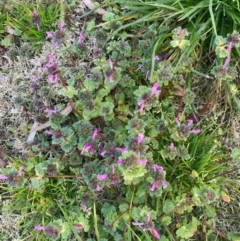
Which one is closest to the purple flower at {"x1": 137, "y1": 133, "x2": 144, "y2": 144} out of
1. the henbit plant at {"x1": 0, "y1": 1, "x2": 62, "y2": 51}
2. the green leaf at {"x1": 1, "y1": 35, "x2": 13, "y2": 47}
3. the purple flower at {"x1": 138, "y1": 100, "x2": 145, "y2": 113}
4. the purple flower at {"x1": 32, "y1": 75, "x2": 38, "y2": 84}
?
the purple flower at {"x1": 138, "y1": 100, "x2": 145, "y2": 113}

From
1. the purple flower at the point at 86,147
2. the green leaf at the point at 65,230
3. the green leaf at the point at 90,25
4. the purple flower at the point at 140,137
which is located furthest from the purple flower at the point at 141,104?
the green leaf at the point at 90,25

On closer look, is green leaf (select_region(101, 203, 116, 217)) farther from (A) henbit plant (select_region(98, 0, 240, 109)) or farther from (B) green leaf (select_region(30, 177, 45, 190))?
(A) henbit plant (select_region(98, 0, 240, 109))

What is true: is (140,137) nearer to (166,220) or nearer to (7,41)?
(166,220)

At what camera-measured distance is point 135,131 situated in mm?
1893

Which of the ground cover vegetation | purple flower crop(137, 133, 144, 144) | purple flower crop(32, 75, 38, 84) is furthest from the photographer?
purple flower crop(32, 75, 38, 84)

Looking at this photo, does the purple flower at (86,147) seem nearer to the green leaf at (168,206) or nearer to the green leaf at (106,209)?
the green leaf at (106,209)

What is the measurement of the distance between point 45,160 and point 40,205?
0.70 ft

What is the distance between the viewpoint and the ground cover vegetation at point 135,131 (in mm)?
1965

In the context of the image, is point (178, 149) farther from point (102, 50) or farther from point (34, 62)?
point (34, 62)

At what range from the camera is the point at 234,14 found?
2172 millimetres

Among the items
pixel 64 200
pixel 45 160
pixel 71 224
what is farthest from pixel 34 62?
pixel 71 224

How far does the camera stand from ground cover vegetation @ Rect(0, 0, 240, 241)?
6.45 ft

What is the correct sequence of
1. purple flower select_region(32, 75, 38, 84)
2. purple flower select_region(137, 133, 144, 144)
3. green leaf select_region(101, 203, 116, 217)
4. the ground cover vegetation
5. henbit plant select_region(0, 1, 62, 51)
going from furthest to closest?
1. henbit plant select_region(0, 1, 62, 51)
2. purple flower select_region(32, 75, 38, 84)
3. green leaf select_region(101, 203, 116, 217)
4. the ground cover vegetation
5. purple flower select_region(137, 133, 144, 144)

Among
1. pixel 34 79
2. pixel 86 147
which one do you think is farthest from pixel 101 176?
pixel 34 79
